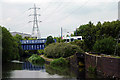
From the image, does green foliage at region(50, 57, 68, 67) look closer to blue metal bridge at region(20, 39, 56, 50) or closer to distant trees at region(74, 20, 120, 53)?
distant trees at region(74, 20, 120, 53)

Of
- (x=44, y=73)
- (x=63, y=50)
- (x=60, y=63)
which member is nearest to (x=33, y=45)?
(x=63, y=50)

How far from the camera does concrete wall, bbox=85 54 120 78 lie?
2862 centimetres

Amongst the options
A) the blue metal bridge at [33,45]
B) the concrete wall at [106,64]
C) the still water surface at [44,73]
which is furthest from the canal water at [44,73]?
the blue metal bridge at [33,45]

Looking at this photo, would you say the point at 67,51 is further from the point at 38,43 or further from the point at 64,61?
the point at 38,43

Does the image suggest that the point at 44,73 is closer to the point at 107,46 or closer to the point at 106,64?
the point at 106,64

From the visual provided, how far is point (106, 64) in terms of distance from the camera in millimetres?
32250

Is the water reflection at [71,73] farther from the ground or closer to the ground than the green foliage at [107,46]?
closer to the ground

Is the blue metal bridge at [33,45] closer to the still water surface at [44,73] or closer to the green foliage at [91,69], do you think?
the still water surface at [44,73]

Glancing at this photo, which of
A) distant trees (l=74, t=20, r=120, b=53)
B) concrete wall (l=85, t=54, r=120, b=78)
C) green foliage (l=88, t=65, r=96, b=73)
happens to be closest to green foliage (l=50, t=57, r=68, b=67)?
concrete wall (l=85, t=54, r=120, b=78)

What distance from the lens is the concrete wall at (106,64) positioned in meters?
28.6

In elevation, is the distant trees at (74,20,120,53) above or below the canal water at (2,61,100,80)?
above

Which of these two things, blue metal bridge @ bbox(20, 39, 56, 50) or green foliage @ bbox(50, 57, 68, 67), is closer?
green foliage @ bbox(50, 57, 68, 67)

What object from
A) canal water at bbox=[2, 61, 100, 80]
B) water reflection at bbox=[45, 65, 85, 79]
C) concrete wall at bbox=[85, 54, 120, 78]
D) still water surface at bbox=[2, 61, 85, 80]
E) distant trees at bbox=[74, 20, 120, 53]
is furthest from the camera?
distant trees at bbox=[74, 20, 120, 53]

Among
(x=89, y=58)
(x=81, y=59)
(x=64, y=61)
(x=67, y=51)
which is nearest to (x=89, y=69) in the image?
(x=89, y=58)
